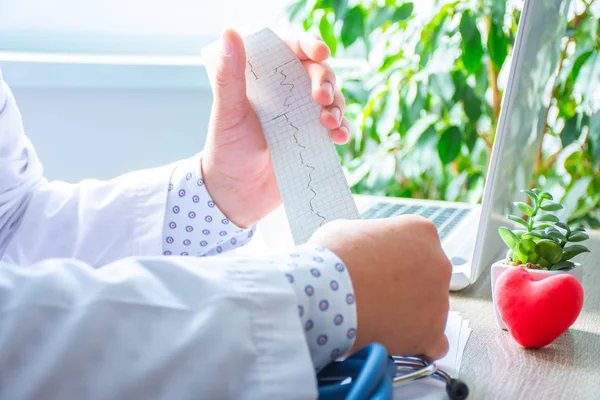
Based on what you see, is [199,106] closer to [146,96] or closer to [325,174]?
[146,96]

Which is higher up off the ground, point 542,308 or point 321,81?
point 321,81

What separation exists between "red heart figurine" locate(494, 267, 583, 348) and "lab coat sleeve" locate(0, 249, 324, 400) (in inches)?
8.1

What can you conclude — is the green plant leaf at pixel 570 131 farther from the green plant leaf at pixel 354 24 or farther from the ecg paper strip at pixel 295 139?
the ecg paper strip at pixel 295 139

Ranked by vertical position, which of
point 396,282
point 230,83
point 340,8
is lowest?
point 396,282

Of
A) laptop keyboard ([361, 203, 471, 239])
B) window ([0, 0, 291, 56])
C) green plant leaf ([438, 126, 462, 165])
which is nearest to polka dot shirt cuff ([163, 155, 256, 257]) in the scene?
laptop keyboard ([361, 203, 471, 239])

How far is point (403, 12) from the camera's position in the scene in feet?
4.90

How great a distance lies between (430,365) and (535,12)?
355 mm

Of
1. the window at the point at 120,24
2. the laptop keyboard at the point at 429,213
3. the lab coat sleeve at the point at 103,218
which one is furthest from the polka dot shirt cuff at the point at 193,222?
the window at the point at 120,24

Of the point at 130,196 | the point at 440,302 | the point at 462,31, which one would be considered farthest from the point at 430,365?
the point at 462,31

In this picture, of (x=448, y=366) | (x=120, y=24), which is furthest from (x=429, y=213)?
(x=120, y=24)

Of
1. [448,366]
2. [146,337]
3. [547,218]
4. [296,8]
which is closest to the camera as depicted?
[146,337]

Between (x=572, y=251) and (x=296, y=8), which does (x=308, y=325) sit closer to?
(x=572, y=251)

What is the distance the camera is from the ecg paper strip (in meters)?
0.57

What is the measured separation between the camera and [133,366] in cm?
31
